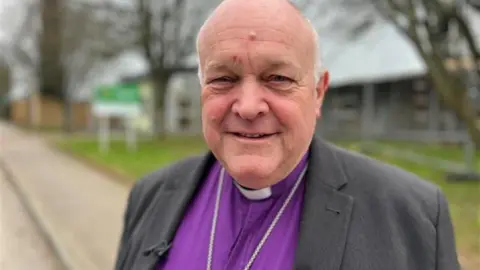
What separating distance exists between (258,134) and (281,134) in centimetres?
6

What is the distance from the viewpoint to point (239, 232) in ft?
5.57

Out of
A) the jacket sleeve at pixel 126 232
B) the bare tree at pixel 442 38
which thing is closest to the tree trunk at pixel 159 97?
the bare tree at pixel 442 38

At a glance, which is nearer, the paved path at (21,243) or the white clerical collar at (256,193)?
the white clerical collar at (256,193)

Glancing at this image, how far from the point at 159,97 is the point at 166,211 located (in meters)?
22.3

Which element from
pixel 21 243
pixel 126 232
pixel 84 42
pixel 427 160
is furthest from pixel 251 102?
pixel 84 42

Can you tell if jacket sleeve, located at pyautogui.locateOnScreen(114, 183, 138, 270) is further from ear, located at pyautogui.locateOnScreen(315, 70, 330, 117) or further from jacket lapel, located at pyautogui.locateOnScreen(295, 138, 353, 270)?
ear, located at pyautogui.locateOnScreen(315, 70, 330, 117)

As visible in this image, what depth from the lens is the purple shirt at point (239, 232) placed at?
1.60 m

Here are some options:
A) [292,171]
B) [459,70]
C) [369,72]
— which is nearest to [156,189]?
[292,171]

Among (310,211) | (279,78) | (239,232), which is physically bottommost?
(239,232)

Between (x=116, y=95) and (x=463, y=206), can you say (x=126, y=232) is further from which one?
(x=116, y=95)

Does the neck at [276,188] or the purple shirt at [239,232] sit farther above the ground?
the neck at [276,188]

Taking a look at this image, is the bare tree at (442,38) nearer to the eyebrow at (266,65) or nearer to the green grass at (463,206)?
the green grass at (463,206)

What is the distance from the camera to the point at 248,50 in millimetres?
1444

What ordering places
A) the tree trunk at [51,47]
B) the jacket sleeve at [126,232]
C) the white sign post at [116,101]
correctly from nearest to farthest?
1. the jacket sleeve at [126,232]
2. the white sign post at [116,101]
3. the tree trunk at [51,47]
